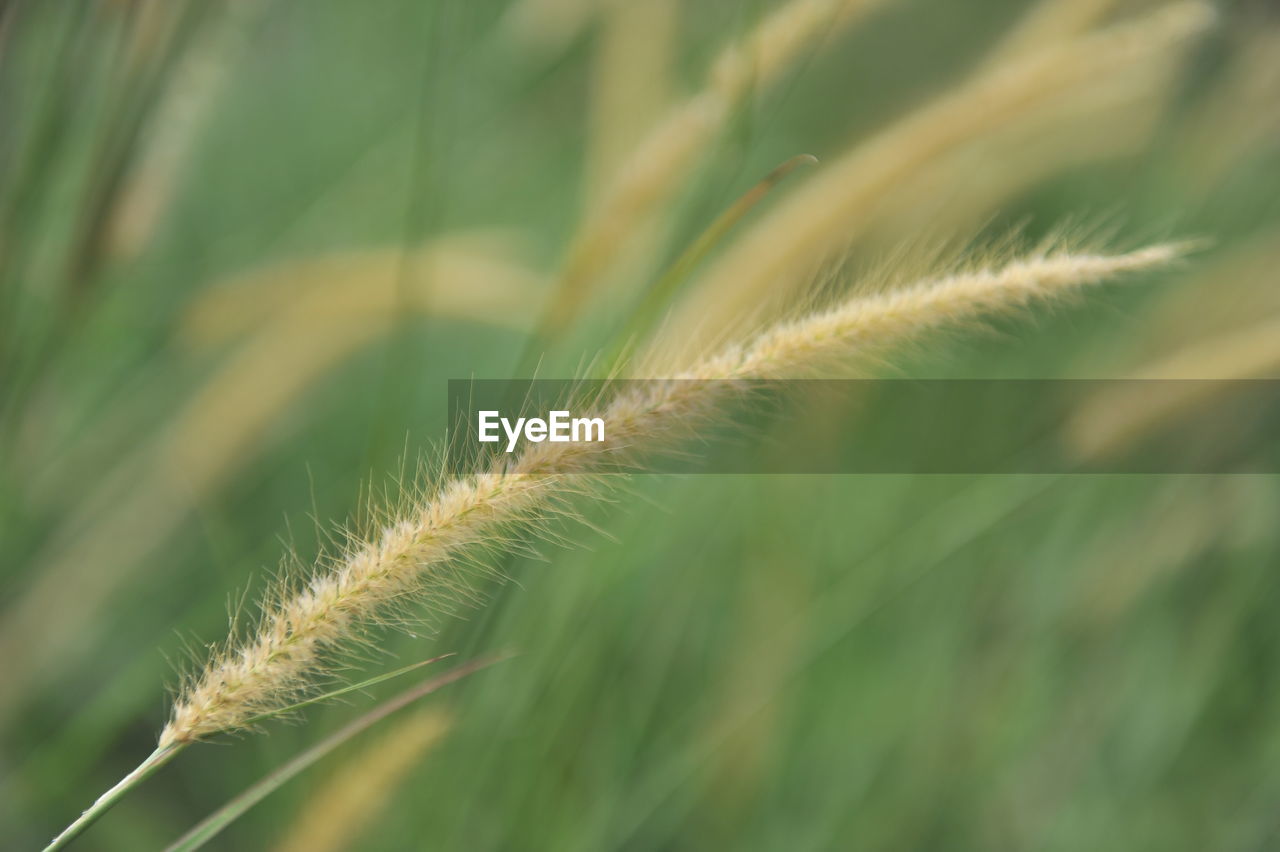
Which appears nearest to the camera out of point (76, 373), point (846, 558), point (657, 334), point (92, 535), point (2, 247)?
point (657, 334)

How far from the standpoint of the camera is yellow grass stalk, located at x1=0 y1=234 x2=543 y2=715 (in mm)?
809

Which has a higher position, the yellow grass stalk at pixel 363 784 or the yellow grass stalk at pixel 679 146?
the yellow grass stalk at pixel 679 146

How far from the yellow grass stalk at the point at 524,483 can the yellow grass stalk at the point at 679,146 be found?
0.20 metres

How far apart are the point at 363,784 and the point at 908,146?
604 millimetres

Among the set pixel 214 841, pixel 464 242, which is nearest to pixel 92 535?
pixel 214 841

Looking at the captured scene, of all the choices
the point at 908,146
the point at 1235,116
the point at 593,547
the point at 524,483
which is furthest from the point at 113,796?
the point at 1235,116

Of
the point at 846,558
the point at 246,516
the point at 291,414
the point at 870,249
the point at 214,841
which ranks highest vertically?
the point at 870,249

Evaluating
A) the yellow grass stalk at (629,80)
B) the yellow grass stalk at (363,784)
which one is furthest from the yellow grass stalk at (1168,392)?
the yellow grass stalk at (363,784)

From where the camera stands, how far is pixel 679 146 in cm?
71

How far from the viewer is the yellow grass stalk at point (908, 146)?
0.72m

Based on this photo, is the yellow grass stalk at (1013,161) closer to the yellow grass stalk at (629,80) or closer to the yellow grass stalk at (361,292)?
the yellow grass stalk at (629,80)

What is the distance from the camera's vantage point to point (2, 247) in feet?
2.33

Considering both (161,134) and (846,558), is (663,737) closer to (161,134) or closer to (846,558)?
(846,558)

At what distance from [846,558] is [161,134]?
86cm
